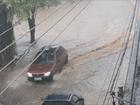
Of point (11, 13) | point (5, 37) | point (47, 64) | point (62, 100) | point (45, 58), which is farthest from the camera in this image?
point (5, 37)

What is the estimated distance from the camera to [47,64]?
23484 mm

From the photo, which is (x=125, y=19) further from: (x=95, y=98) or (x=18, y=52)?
Answer: (x=95, y=98)

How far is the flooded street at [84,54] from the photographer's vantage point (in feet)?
72.1

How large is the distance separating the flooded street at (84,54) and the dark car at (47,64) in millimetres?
426

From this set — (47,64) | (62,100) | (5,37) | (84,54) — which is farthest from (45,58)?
(62,100)

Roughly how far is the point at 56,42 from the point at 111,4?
14.2 metres

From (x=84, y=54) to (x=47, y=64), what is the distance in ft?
16.6

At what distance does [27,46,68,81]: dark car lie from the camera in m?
22.8

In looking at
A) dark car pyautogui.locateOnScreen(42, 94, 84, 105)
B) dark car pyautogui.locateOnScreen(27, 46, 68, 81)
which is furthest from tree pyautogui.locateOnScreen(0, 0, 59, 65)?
dark car pyautogui.locateOnScreen(42, 94, 84, 105)

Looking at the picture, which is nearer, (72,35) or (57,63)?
(57,63)

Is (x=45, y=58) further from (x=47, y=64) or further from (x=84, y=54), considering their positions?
(x=84, y=54)

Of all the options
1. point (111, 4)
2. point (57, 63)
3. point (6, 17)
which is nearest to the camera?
point (57, 63)

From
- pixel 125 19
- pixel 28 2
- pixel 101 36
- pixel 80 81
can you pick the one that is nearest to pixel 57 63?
pixel 80 81

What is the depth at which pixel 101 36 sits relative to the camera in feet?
106
